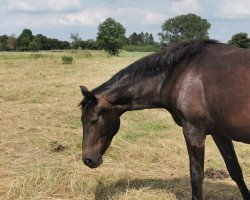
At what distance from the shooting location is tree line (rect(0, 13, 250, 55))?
206ft

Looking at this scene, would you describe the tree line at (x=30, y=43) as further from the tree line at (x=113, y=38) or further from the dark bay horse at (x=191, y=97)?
the dark bay horse at (x=191, y=97)

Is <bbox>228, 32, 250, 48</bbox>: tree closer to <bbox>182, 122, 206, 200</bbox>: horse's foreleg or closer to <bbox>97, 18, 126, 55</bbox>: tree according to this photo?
<bbox>97, 18, 126, 55</bbox>: tree

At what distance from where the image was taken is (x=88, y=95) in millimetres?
4711

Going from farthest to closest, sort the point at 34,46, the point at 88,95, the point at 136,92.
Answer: the point at 34,46 < the point at 136,92 < the point at 88,95

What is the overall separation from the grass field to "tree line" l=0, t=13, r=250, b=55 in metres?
27.1

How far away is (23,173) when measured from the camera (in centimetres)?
580

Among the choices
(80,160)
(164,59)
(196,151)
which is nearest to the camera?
(196,151)

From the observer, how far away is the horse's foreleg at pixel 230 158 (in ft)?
16.4

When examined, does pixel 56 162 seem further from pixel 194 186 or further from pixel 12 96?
pixel 12 96

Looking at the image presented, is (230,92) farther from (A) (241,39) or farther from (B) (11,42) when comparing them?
(B) (11,42)

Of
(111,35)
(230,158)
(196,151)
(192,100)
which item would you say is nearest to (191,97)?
(192,100)

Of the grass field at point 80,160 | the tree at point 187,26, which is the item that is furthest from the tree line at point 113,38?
the grass field at point 80,160

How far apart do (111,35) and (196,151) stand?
201 ft

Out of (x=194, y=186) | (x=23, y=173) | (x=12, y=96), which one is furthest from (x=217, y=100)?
(x=12, y=96)
